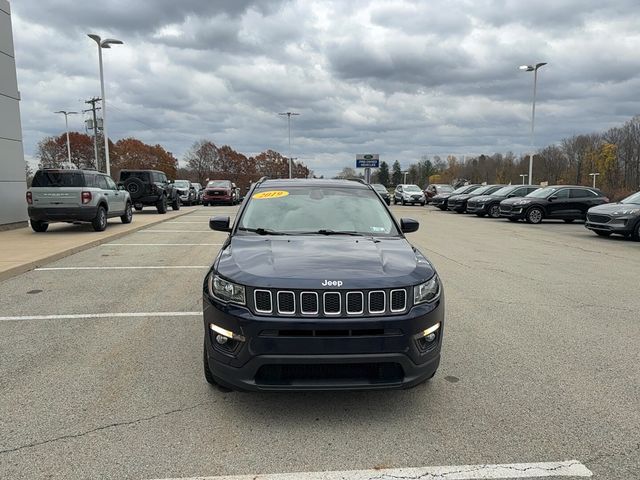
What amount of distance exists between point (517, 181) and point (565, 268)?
367 feet

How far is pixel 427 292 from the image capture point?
11.6 ft

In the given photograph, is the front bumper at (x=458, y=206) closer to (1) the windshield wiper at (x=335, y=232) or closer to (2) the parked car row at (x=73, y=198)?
(2) the parked car row at (x=73, y=198)

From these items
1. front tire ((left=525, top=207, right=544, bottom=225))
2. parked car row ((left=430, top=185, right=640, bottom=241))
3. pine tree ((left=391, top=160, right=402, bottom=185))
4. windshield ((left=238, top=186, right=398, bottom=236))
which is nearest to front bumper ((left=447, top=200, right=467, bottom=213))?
parked car row ((left=430, top=185, right=640, bottom=241))

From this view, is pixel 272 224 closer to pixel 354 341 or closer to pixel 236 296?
pixel 236 296

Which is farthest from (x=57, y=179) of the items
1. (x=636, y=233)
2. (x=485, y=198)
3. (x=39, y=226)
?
(x=485, y=198)

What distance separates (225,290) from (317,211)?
1747mm

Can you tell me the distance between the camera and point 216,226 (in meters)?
5.14

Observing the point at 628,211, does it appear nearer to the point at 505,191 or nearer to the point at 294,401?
the point at 505,191

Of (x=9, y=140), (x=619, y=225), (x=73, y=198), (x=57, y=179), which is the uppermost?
(x=9, y=140)

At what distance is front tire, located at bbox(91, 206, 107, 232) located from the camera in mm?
14312

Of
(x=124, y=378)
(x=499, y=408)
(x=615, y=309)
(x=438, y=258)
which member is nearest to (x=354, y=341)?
(x=499, y=408)

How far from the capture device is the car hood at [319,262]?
3.32 meters

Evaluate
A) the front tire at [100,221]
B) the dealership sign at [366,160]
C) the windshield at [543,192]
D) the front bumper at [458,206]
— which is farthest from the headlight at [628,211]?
the dealership sign at [366,160]

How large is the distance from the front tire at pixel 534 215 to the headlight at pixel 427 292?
65.7ft
